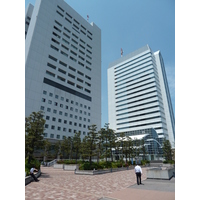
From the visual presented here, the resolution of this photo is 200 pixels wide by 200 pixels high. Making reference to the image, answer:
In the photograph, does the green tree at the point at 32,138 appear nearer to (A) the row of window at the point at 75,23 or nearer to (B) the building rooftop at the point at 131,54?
(A) the row of window at the point at 75,23

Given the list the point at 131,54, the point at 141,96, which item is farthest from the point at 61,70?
the point at 131,54

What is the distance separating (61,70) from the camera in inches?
2125

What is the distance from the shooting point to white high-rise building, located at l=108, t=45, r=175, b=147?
79.5m

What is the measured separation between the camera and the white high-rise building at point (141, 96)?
261ft

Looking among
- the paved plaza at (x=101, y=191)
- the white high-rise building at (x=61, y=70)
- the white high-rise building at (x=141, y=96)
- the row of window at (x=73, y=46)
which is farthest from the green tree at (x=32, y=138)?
the white high-rise building at (x=141, y=96)

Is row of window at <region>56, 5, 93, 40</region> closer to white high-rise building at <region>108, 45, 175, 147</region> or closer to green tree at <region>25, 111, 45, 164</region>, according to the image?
white high-rise building at <region>108, 45, 175, 147</region>

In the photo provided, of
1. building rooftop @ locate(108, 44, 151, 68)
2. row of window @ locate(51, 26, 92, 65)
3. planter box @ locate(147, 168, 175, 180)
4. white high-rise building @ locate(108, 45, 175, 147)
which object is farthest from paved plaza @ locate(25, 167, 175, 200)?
building rooftop @ locate(108, 44, 151, 68)

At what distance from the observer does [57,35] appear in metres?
56.2
